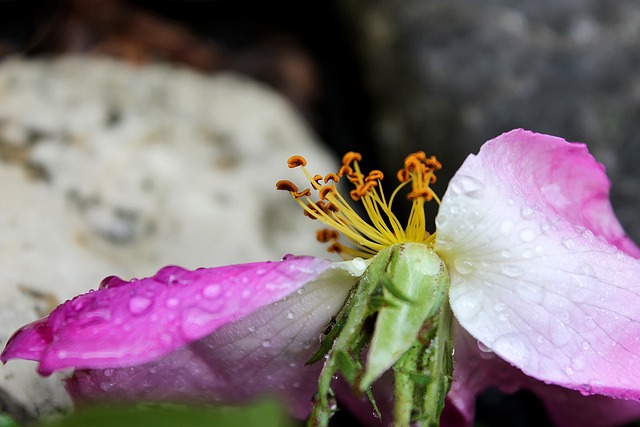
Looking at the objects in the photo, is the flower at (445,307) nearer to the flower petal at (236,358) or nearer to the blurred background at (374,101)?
the flower petal at (236,358)

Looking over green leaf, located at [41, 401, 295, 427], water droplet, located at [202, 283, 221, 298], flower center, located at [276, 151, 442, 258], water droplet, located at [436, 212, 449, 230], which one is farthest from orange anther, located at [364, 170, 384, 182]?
green leaf, located at [41, 401, 295, 427]

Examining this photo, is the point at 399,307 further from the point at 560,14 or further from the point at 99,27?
the point at 99,27

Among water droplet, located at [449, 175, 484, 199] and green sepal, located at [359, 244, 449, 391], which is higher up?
water droplet, located at [449, 175, 484, 199]

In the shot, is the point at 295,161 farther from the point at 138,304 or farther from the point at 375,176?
the point at 138,304

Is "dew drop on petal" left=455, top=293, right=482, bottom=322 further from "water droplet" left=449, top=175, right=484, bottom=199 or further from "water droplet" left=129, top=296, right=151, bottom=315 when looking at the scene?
"water droplet" left=129, top=296, right=151, bottom=315

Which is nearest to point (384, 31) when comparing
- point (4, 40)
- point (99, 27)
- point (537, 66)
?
point (537, 66)

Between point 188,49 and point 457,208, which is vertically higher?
point 188,49
